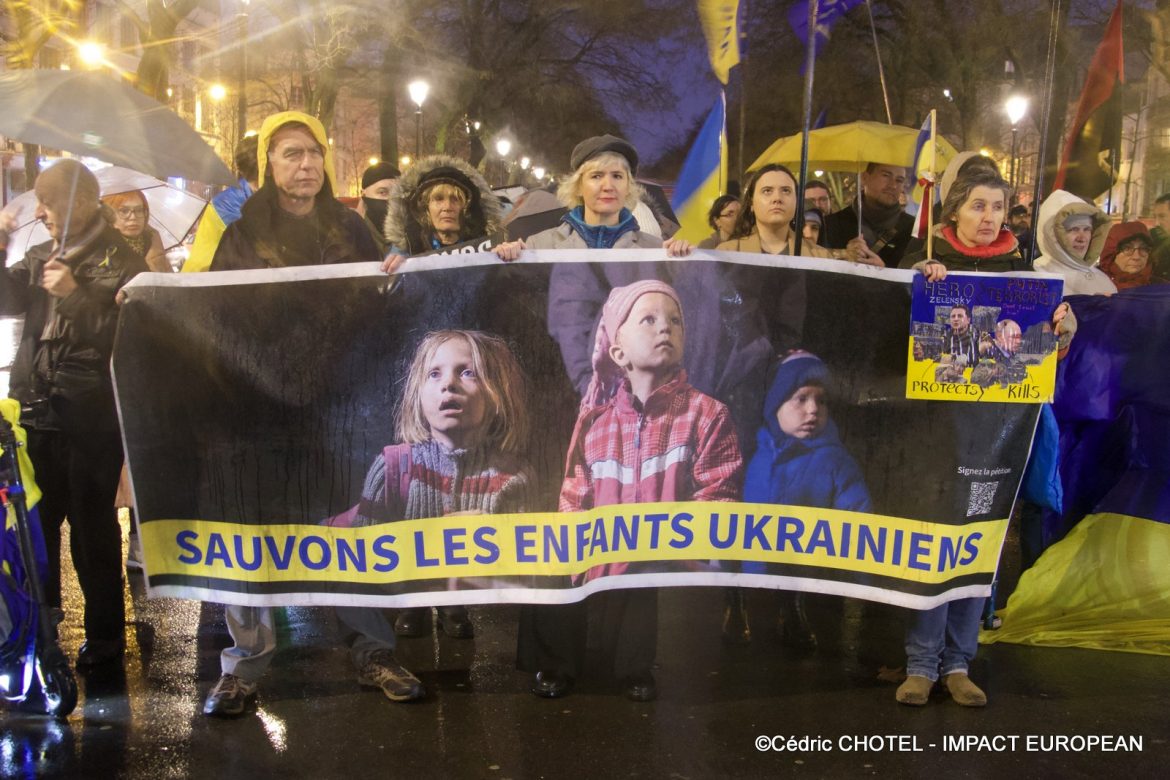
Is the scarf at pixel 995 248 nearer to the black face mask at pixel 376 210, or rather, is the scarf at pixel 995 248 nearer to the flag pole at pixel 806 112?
the flag pole at pixel 806 112

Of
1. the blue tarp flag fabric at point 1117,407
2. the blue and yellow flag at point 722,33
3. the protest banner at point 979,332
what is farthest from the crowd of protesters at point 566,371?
the blue and yellow flag at point 722,33

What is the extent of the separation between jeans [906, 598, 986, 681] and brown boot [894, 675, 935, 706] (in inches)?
1.0

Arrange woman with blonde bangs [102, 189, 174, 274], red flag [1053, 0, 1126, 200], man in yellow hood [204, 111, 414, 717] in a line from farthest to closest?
woman with blonde bangs [102, 189, 174, 274] → red flag [1053, 0, 1126, 200] → man in yellow hood [204, 111, 414, 717]

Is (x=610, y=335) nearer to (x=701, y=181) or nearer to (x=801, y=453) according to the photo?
(x=801, y=453)

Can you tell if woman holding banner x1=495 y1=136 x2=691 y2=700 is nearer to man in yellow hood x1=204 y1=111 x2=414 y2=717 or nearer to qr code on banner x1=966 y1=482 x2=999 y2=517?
man in yellow hood x1=204 y1=111 x2=414 y2=717

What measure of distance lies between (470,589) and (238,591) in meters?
0.85

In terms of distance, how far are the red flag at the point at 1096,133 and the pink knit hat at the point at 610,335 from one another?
327 centimetres

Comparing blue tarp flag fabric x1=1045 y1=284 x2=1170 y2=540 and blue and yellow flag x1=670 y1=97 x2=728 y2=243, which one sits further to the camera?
blue and yellow flag x1=670 y1=97 x2=728 y2=243

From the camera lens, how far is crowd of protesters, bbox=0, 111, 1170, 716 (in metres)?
4.13

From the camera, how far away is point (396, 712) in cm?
421

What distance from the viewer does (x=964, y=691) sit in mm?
4281

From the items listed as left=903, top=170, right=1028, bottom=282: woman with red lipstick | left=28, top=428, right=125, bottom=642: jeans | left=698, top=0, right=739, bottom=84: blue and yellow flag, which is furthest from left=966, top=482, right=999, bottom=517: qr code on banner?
left=28, top=428, right=125, bottom=642: jeans

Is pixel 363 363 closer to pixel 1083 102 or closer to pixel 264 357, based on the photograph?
pixel 264 357

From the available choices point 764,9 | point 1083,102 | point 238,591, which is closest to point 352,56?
point 764,9
